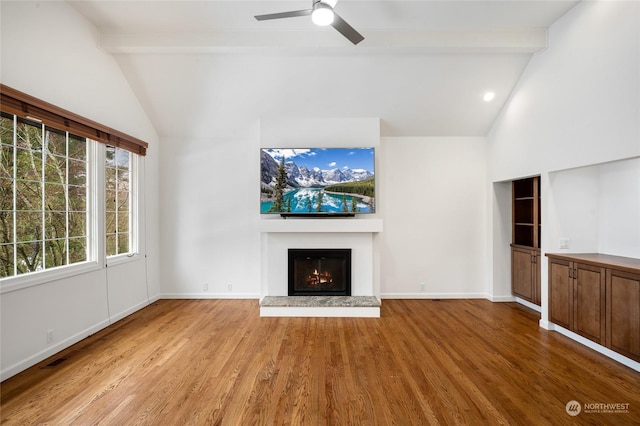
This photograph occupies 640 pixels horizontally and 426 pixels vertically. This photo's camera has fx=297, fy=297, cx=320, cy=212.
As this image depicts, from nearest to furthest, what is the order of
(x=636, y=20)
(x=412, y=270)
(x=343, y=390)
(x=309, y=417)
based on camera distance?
1. (x=309, y=417)
2. (x=343, y=390)
3. (x=636, y=20)
4. (x=412, y=270)

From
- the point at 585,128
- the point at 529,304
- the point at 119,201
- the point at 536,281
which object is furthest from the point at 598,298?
the point at 119,201

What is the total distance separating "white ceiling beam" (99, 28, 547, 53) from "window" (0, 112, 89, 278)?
4.47ft

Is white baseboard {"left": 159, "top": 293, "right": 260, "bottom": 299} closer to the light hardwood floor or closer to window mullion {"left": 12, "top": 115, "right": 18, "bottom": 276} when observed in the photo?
the light hardwood floor

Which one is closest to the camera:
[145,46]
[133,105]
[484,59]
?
[145,46]

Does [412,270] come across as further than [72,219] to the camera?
Yes

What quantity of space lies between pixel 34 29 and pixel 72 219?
187cm

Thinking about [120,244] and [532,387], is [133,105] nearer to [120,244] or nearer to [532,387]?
[120,244]

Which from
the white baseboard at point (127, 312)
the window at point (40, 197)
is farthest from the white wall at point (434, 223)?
the window at point (40, 197)

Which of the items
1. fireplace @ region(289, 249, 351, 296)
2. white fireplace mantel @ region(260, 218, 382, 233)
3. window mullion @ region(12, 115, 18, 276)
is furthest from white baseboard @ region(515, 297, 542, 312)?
window mullion @ region(12, 115, 18, 276)

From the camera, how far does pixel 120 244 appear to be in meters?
4.11

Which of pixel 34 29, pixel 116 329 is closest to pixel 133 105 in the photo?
pixel 34 29

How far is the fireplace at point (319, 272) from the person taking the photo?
450 cm

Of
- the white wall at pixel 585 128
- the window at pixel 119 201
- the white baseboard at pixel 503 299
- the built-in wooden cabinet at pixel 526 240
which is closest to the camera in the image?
the white wall at pixel 585 128

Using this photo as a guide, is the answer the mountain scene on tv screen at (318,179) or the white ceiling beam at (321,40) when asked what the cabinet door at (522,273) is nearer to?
the mountain scene on tv screen at (318,179)
